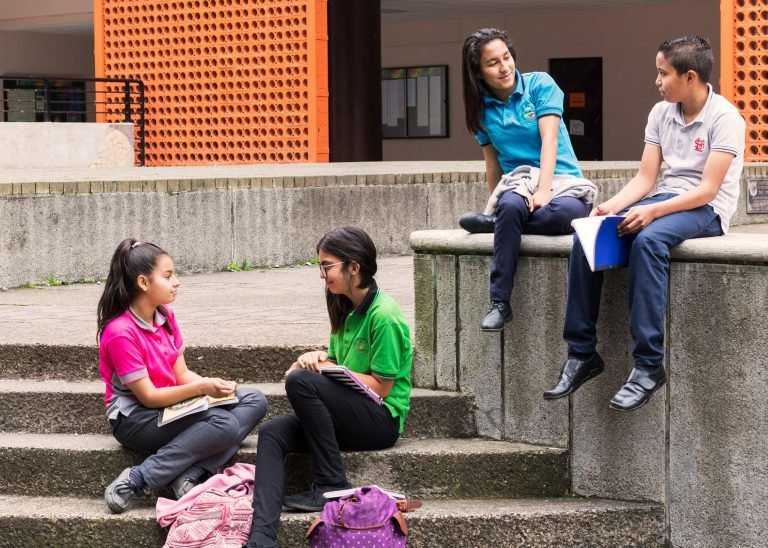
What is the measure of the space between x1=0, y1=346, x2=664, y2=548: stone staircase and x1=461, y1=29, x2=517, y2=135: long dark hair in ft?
3.74

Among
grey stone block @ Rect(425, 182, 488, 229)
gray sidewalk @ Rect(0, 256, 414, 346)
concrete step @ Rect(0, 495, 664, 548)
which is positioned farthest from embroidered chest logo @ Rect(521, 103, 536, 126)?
grey stone block @ Rect(425, 182, 488, 229)

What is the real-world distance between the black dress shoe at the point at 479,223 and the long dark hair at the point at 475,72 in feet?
1.15

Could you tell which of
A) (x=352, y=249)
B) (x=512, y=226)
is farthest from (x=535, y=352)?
(x=352, y=249)

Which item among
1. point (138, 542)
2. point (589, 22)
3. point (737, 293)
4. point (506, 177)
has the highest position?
point (589, 22)

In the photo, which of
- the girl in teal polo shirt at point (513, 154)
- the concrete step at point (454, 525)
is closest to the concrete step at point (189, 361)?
the concrete step at point (454, 525)

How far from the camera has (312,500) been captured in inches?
187

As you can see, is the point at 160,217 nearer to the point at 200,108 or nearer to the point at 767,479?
the point at 767,479

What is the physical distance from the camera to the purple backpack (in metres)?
4.48

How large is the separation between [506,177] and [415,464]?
1171mm

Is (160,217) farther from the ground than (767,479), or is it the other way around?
(160,217)

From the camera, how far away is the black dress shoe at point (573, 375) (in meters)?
4.77

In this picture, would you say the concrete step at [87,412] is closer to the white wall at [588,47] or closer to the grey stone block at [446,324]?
the grey stone block at [446,324]

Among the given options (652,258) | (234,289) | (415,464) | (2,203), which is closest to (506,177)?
(652,258)

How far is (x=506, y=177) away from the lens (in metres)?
5.20
